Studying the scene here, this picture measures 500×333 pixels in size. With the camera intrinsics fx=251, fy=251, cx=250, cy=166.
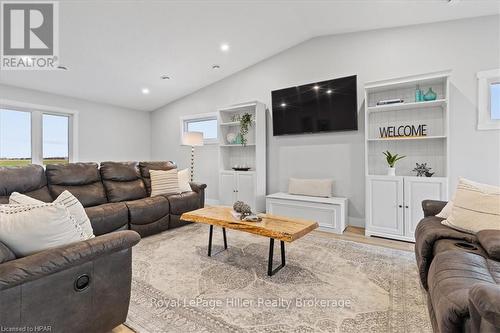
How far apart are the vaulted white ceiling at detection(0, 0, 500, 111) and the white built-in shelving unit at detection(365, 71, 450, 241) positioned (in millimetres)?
880

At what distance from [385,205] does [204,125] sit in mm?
4103

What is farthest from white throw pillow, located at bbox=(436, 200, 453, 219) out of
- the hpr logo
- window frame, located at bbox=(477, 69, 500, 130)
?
the hpr logo

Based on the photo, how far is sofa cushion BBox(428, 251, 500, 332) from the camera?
974 millimetres

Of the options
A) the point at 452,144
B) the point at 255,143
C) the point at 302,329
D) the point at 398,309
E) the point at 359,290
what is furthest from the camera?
the point at 255,143

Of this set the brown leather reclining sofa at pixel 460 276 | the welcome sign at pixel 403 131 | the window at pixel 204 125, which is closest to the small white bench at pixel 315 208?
the welcome sign at pixel 403 131

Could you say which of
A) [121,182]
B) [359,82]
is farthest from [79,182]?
[359,82]

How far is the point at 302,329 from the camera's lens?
157cm

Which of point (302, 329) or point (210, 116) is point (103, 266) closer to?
point (302, 329)

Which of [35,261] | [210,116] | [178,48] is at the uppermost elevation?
[178,48]

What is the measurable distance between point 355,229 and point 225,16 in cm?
354

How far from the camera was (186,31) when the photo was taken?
3572 millimetres

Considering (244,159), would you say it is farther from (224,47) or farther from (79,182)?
(79,182)

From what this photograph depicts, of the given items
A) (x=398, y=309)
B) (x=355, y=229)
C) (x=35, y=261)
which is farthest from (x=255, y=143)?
(x=35, y=261)

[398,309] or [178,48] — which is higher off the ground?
[178,48]
